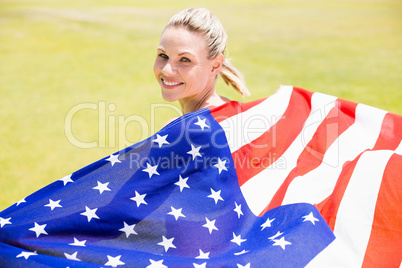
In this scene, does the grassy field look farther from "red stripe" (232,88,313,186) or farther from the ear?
"red stripe" (232,88,313,186)

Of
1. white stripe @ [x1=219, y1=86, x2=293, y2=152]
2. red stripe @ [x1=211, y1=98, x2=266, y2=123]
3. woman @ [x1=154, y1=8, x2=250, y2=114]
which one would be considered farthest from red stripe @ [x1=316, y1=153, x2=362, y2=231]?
woman @ [x1=154, y1=8, x2=250, y2=114]

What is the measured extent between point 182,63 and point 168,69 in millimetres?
104

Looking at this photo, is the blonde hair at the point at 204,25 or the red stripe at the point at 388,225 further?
the blonde hair at the point at 204,25

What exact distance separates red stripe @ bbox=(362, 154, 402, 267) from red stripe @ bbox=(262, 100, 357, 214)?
45 cm

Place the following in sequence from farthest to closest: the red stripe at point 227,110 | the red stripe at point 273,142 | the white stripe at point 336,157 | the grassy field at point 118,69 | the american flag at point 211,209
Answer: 1. the grassy field at point 118,69
2. the red stripe at point 227,110
3. the red stripe at point 273,142
4. the white stripe at point 336,157
5. the american flag at point 211,209

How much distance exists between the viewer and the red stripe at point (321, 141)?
7.80 feet

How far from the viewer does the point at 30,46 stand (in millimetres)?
11008

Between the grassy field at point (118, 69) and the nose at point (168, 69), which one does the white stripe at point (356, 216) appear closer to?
the nose at point (168, 69)

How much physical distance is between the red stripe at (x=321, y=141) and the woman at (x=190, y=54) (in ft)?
2.41

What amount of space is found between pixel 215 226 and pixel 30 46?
413 inches

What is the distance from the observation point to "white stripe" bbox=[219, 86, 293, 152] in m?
2.50

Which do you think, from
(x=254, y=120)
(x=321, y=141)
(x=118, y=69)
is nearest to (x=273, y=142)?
(x=254, y=120)

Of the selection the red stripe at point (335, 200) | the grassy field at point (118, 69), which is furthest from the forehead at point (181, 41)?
the red stripe at point (335, 200)

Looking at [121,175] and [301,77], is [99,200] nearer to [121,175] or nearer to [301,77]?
[121,175]
